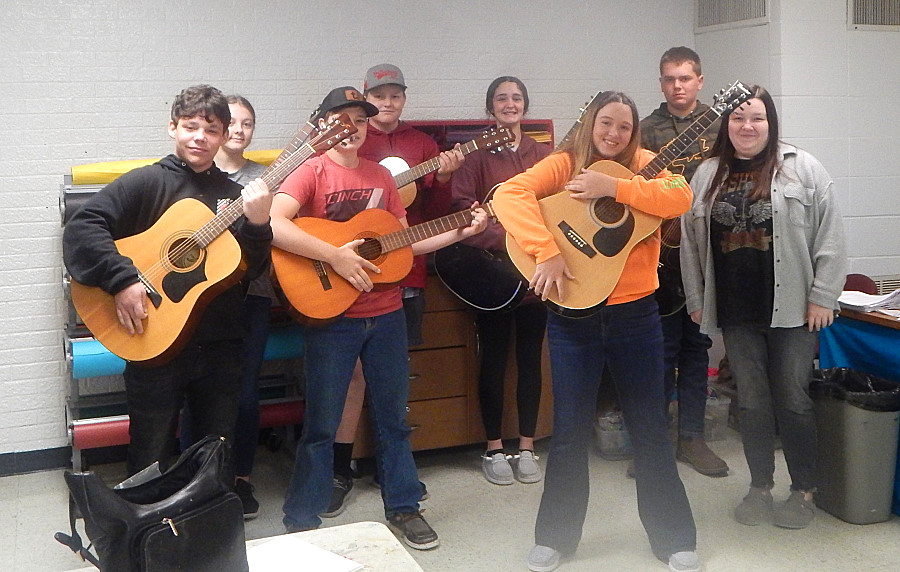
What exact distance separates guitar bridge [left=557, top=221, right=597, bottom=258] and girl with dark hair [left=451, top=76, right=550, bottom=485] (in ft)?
2.93

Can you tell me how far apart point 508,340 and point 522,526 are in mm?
828

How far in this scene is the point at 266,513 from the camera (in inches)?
134

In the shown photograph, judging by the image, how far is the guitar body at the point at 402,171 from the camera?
11.3ft

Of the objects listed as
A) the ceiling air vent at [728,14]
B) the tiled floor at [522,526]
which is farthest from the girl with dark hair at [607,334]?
the ceiling air vent at [728,14]

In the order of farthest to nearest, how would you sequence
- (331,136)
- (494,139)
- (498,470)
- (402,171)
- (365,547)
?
1. (498,470)
2. (402,171)
3. (494,139)
4. (331,136)
5. (365,547)

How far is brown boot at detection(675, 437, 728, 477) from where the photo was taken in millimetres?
3637

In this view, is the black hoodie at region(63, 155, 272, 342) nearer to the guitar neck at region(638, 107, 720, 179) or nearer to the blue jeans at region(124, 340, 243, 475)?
the blue jeans at region(124, 340, 243, 475)

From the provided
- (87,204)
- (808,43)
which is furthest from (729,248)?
(87,204)

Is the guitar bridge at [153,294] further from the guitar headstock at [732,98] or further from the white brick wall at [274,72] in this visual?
the guitar headstock at [732,98]

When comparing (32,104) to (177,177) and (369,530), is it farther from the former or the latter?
(369,530)

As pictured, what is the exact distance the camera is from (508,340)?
373 centimetres

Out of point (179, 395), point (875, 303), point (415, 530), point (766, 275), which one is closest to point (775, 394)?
point (766, 275)

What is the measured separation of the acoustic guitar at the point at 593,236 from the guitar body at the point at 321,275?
0.51 metres

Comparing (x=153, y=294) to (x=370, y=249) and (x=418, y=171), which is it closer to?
(x=370, y=249)
